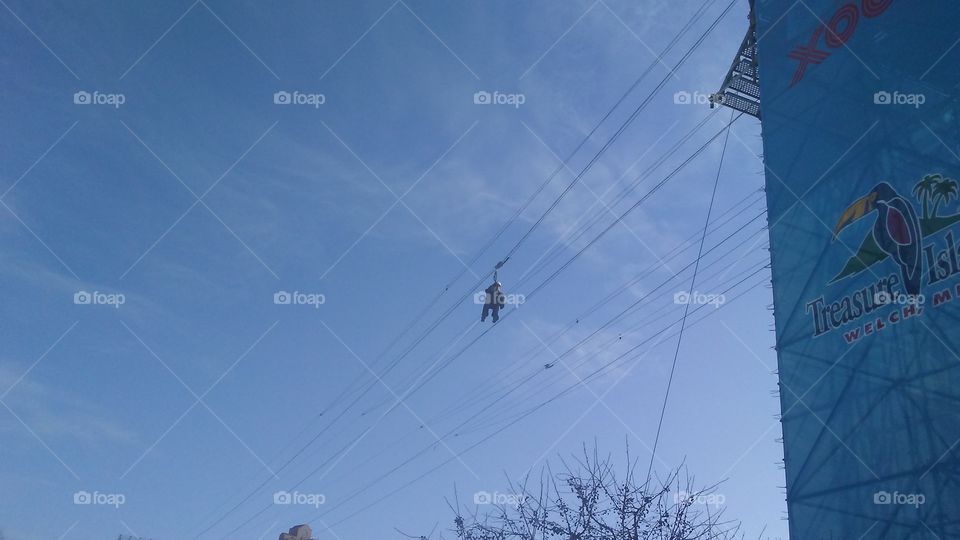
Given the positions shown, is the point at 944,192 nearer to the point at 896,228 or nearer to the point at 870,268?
the point at 896,228

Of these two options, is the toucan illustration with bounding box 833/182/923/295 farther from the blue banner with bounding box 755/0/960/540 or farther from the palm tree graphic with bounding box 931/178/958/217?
the palm tree graphic with bounding box 931/178/958/217

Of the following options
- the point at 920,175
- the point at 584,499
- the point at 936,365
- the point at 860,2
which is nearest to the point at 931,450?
the point at 936,365

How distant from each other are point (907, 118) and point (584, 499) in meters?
11.6

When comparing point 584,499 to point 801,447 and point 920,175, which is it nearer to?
point 801,447

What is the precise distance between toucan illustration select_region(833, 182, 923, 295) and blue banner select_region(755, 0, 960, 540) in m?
0.03

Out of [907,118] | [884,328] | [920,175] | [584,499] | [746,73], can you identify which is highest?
[746,73]

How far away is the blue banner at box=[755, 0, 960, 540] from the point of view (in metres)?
18.3

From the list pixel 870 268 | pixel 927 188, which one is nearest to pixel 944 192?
pixel 927 188

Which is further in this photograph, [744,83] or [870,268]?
[744,83]

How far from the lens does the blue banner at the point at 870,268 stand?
18328mm

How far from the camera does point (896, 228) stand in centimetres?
1975

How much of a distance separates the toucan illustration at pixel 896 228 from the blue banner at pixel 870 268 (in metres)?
0.03

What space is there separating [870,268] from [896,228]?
1134 mm

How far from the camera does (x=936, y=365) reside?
18.2 m
